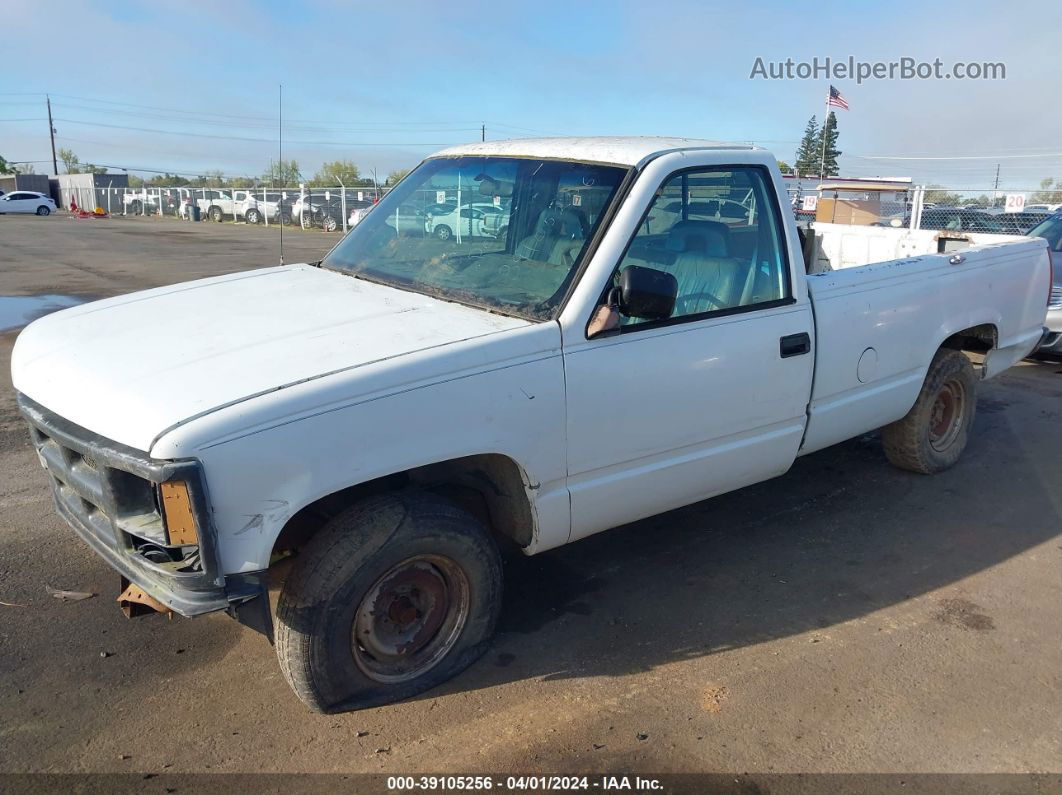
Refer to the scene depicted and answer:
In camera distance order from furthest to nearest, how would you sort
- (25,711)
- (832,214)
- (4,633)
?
(832,214) → (4,633) → (25,711)

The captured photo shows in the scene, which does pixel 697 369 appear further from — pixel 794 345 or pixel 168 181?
pixel 168 181

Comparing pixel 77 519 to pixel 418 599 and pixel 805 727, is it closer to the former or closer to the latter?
pixel 418 599

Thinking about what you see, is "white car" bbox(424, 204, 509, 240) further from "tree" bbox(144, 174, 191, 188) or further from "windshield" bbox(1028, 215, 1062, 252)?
"tree" bbox(144, 174, 191, 188)

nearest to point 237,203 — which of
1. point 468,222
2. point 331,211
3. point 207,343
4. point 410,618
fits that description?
point 331,211

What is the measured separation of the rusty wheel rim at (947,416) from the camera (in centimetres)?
551

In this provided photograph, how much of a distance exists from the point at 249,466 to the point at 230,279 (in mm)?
2033

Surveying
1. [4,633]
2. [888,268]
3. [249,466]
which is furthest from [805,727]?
[4,633]

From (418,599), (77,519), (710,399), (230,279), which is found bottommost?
(418,599)

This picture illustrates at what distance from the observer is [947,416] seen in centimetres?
562

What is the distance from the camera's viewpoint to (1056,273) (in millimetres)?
8688

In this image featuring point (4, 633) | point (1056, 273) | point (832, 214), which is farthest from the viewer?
point (832, 214)

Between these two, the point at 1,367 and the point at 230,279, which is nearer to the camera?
the point at 230,279

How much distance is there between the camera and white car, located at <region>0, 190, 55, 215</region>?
4850 cm

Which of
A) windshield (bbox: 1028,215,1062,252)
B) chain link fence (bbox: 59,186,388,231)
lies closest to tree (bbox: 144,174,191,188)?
chain link fence (bbox: 59,186,388,231)
